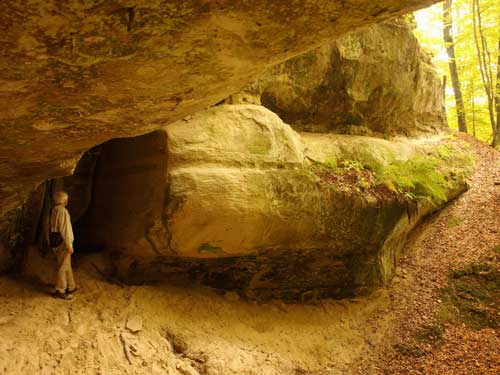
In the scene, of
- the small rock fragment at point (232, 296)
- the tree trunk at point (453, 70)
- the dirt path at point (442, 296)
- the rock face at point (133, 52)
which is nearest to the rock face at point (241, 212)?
the small rock fragment at point (232, 296)

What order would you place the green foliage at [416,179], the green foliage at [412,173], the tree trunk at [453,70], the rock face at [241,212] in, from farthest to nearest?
1. the tree trunk at [453,70]
2. the green foliage at [416,179]
3. the green foliage at [412,173]
4. the rock face at [241,212]

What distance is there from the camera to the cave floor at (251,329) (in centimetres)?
546

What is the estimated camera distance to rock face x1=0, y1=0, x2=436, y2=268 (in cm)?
291

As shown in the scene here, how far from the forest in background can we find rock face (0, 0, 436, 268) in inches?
401

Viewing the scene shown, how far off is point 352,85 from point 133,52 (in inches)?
297

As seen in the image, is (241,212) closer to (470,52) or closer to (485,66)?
(485,66)

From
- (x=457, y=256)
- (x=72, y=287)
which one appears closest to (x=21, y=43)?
(x=72, y=287)

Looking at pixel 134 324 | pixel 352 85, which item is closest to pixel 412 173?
pixel 352 85

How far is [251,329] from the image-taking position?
708 centimetres

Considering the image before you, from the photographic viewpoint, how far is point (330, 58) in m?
9.26

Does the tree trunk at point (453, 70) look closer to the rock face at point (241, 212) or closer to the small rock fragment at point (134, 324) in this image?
the rock face at point (241, 212)

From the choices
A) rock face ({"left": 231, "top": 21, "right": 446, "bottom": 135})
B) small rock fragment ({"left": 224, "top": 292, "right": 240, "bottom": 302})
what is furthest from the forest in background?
small rock fragment ({"left": 224, "top": 292, "right": 240, "bottom": 302})

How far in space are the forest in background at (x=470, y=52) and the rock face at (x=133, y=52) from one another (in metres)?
10.2

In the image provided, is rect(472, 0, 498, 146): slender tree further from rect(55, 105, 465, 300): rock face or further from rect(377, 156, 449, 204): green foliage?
rect(55, 105, 465, 300): rock face
